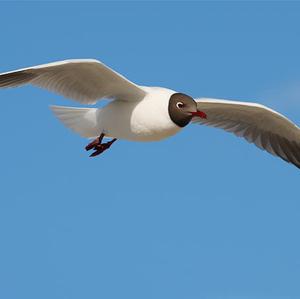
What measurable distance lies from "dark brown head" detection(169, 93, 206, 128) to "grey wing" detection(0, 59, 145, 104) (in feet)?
1.32

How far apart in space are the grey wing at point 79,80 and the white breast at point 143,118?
0.45ft

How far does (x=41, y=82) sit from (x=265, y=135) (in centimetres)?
366

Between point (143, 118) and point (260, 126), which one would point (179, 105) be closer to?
point (143, 118)

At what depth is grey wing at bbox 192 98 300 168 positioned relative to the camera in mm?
11211

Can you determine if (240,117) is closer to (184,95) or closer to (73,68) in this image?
(184,95)

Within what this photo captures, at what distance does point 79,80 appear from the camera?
9.61 meters

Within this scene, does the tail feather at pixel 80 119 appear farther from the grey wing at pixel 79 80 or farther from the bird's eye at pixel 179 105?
the bird's eye at pixel 179 105

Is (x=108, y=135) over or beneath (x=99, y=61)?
beneath

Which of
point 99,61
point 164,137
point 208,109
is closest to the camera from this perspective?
point 99,61

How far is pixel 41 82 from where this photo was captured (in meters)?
9.59

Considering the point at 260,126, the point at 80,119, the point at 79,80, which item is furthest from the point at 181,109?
the point at 260,126

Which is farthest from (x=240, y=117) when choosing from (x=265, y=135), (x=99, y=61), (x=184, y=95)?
(x=99, y=61)

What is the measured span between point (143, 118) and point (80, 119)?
1.24 meters

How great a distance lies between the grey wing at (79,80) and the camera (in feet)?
30.2
